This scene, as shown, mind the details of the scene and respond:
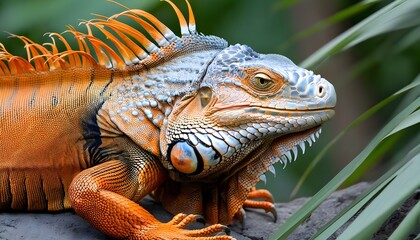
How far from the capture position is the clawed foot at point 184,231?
3.20 metres

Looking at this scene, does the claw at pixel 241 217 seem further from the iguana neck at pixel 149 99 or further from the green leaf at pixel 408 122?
the green leaf at pixel 408 122

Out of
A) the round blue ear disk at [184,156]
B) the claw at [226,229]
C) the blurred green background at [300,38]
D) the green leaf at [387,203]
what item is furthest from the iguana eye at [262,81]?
the blurred green background at [300,38]

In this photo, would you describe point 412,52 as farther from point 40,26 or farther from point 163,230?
point 163,230

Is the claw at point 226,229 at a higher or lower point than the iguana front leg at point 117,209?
higher

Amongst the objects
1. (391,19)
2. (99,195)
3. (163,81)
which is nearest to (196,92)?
(163,81)

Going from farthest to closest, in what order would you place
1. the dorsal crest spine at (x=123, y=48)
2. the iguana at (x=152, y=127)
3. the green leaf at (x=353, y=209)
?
the dorsal crest spine at (x=123, y=48), the iguana at (x=152, y=127), the green leaf at (x=353, y=209)

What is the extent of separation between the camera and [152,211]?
3814mm

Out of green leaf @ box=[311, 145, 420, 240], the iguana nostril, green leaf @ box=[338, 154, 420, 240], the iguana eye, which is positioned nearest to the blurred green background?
the iguana eye

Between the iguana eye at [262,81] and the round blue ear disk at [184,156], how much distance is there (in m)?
0.42

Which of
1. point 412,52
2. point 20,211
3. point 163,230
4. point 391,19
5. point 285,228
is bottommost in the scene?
point 20,211

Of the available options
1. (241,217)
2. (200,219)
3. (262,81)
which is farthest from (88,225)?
(262,81)

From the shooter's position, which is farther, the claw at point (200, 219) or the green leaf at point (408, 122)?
the claw at point (200, 219)

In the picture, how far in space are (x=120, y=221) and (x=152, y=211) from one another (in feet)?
1.86

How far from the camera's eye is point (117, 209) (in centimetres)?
326
